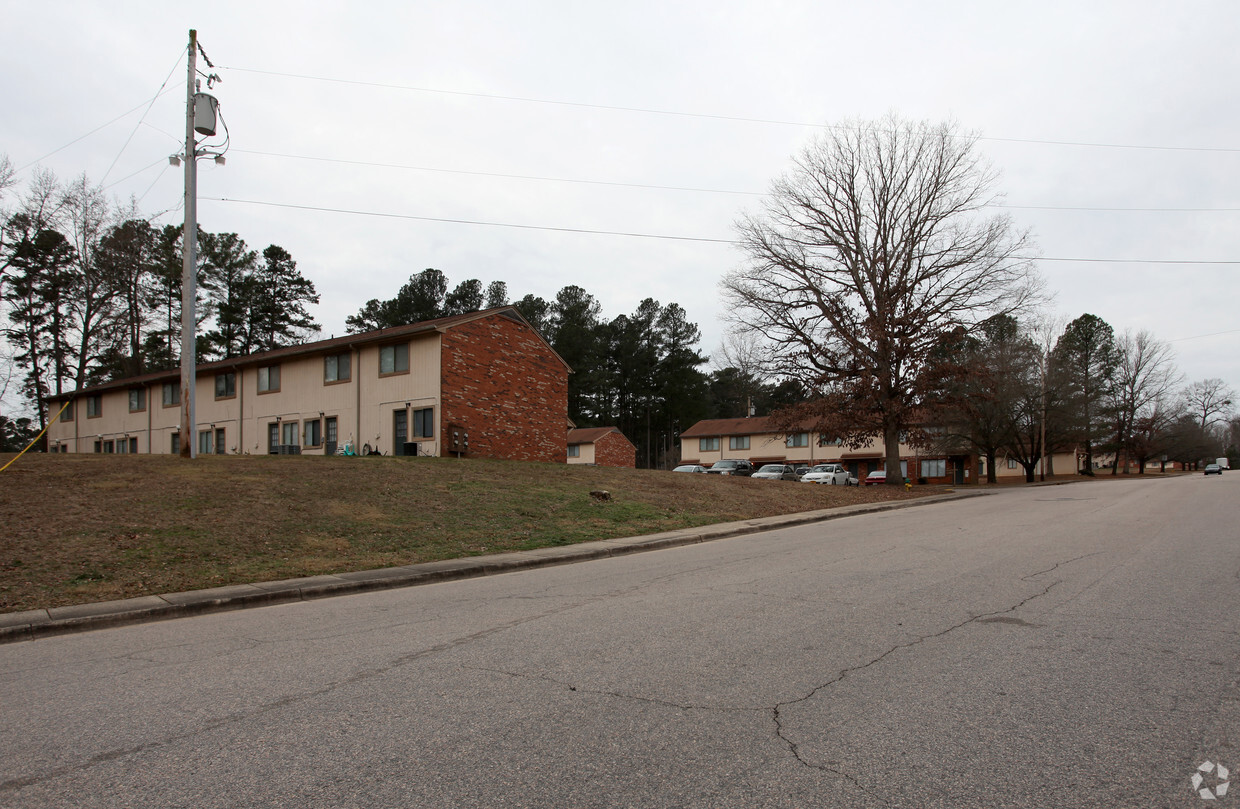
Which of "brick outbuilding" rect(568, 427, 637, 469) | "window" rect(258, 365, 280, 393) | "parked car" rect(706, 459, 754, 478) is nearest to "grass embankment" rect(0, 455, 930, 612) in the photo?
"window" rect(258, 365, 280, 393)

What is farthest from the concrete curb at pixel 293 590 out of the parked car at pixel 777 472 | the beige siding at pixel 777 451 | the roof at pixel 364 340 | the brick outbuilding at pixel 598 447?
the beige siding at pixel 777 451

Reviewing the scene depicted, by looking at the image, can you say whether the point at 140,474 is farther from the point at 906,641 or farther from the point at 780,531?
the point at 906,641

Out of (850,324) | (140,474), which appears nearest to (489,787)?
(140,474)

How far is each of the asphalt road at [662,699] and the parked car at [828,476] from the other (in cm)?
3521

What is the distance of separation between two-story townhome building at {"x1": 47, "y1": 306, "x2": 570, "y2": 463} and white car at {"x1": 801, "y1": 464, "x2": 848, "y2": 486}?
54.4ft

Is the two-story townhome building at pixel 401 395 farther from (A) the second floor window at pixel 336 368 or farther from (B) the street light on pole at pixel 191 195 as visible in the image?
(B) the street light on pole at pixel 191 195

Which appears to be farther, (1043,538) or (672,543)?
(672,543)

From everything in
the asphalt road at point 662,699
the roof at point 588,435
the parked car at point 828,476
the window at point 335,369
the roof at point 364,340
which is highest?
the roof at point 364,340

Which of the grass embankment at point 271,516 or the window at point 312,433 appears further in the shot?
the window at point 312,433

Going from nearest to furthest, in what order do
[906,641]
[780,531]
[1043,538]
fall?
1. [906,641]
2. [1043,538]
3. [780,531]

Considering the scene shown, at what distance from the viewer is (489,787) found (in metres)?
3.38

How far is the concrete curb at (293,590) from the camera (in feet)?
25.7

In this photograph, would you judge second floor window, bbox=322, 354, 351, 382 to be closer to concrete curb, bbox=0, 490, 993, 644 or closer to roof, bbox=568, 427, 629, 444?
concrete curb, bbox=0, 490, 993, 644

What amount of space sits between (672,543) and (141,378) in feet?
130
